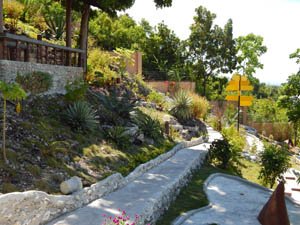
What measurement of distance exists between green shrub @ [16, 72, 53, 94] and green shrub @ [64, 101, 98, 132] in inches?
51.4

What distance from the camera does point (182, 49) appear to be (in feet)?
113

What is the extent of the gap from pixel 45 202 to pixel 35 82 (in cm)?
589

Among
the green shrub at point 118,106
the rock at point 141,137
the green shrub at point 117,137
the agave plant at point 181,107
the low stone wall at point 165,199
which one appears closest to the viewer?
the low stone wall at point 165,199

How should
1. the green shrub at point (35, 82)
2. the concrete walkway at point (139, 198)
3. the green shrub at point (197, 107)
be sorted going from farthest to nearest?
the green shrub at point (197, 107), the green shrub at point (35, 82), the concrete walkway at point (139, 198)

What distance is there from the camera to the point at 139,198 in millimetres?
7344

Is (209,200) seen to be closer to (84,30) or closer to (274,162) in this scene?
(274,162)

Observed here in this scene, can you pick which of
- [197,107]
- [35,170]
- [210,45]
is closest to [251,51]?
[210,45]

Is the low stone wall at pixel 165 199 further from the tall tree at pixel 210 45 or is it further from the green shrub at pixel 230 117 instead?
the tall tree at pixel 210 45

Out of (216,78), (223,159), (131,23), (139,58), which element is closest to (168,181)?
(223,159)

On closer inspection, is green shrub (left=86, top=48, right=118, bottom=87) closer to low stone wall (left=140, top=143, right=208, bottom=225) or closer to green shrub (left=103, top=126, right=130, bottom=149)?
green shrub (left=103, top=126, right=130, bottom=149)

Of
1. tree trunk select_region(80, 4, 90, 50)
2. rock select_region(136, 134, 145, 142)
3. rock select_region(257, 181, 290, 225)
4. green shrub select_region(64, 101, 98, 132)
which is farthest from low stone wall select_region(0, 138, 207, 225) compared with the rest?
tree trunk select_region(80, 4, 90, 50)

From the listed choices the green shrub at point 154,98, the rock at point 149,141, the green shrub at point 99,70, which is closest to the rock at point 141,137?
the rock at point 149,141

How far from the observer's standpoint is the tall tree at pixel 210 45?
3312 centimetres

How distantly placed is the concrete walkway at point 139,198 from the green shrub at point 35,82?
4496 mm
